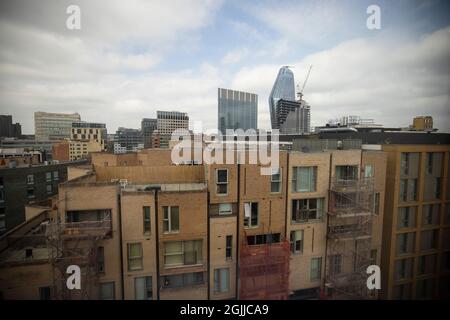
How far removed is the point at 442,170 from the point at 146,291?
14.5m

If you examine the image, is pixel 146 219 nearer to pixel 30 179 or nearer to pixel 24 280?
pixel 24 280

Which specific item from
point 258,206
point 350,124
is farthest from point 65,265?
point 350,124

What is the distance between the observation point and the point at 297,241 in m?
9.71

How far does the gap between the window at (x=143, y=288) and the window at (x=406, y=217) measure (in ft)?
37.8

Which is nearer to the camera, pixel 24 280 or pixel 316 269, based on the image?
pixel 24 280

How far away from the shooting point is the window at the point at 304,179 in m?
9.52

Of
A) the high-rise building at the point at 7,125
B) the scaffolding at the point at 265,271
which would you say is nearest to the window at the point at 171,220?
the scaffolding at the point at 265,271

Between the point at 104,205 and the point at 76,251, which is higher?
the point at 104,205

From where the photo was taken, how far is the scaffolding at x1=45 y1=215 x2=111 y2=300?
21.4 ft

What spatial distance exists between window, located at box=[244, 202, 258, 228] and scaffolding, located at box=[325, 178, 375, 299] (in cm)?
331

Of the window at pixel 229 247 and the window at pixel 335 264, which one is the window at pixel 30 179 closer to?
the window at pixel 229 247

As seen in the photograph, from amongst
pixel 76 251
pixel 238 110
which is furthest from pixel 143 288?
pixel 238 110

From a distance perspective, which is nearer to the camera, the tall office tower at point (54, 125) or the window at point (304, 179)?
the window at point (304, 179)

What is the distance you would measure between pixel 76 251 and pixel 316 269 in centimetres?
931
